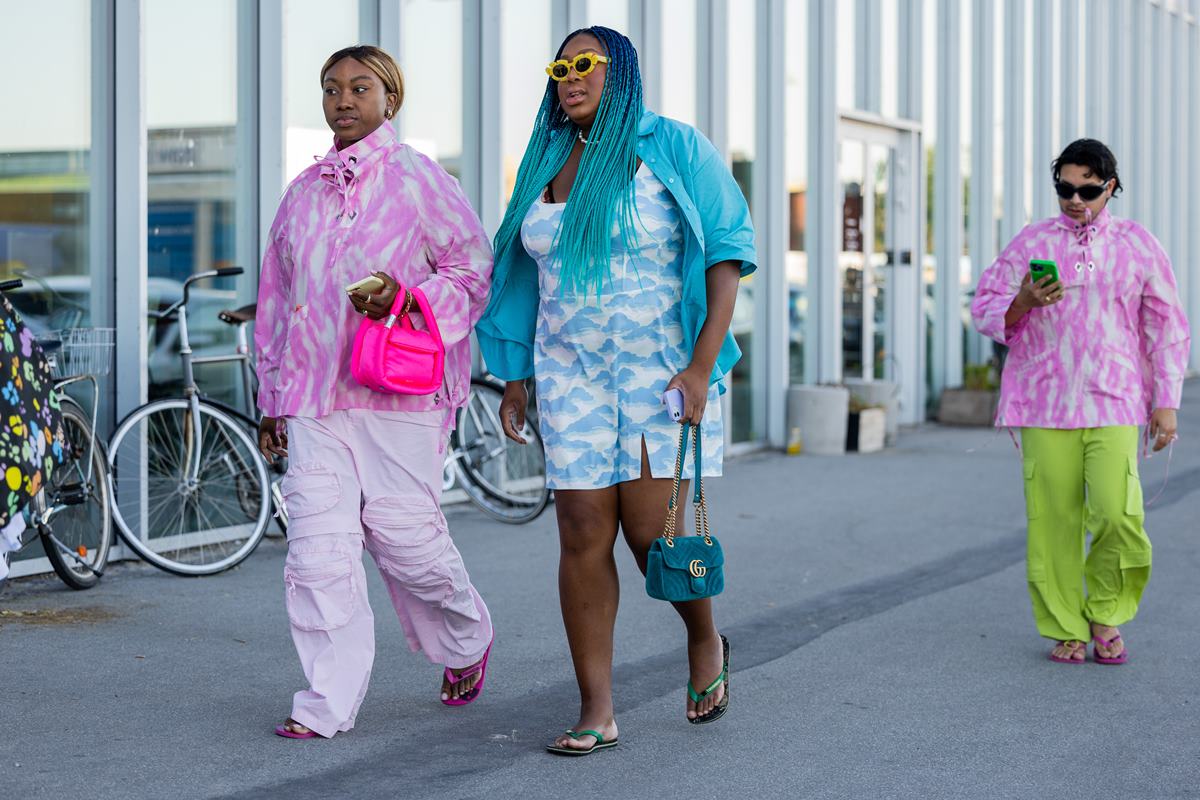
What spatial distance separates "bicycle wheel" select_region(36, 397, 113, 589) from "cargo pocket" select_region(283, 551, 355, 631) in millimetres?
2237

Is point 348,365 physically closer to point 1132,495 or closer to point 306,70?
point 1132,495

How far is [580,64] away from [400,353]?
90cm

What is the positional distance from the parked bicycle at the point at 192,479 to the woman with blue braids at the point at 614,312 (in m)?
3.06

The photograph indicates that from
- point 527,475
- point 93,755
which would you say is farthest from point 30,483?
point 527,475

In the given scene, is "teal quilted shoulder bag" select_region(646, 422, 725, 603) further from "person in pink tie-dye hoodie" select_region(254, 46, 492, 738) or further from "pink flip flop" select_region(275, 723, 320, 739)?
"pink flip flop" select_region(275, 723, 320, 739)

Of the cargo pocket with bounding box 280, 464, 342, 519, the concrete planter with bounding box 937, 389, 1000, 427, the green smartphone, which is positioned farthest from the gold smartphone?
the concrete planter with bounding box 937, 389, 1000, 427

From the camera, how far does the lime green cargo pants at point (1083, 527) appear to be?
5.62 meters

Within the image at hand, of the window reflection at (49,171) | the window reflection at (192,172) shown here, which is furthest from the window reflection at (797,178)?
the window reflection at (49,171)

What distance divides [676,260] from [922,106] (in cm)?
1108

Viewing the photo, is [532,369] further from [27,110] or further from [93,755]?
[27,110]

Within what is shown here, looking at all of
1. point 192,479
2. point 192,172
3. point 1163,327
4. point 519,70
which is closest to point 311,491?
point 192,479

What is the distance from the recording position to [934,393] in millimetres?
15508

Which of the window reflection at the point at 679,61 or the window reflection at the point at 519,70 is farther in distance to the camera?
the window reflection at the point at 679,61

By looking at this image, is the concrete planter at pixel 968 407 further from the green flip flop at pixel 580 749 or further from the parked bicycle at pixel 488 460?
the green flip flop at pixel 580 749
